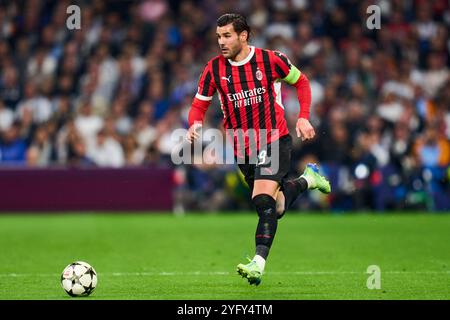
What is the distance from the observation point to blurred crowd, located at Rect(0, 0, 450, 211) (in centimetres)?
1889

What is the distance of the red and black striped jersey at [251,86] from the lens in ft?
30.9

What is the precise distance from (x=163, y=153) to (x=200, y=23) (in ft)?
12.4

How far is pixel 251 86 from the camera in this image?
30.9ft

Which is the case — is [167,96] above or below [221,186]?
above

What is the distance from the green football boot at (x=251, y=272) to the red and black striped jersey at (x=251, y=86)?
4.79 ft

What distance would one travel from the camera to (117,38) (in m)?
21.6

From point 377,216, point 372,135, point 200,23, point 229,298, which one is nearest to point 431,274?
point 229,298

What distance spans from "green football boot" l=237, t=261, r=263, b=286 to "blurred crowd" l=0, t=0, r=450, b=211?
10.2 metres

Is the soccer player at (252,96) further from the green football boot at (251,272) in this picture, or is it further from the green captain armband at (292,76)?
the green football boot at (251,272)

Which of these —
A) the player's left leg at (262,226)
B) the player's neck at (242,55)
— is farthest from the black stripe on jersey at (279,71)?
the player's left leg at (262,226)

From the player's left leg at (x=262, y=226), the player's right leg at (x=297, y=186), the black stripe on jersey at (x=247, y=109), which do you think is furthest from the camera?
the player's right leg at (x=297, y=186)

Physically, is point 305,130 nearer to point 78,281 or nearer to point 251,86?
point 251,86

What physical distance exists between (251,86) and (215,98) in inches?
422
